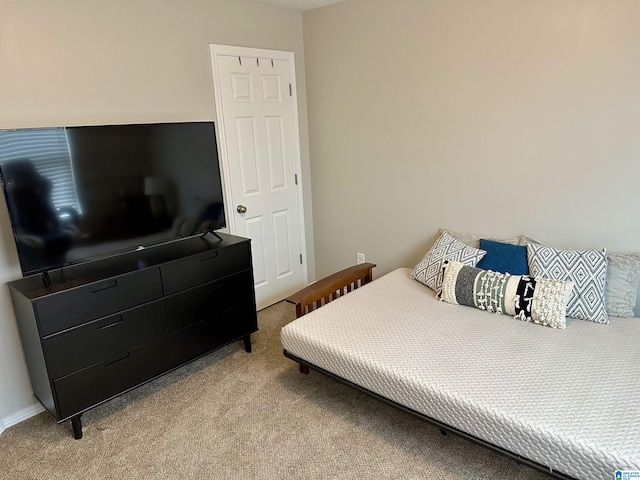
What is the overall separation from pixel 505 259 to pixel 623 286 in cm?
63

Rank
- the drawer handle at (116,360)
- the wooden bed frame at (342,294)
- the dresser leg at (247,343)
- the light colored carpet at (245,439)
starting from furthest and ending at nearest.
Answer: the dresser leg at (247,343), the drawer handle at (116,360), the light colored carpet at (245,439), the wooden bed frame at (342,294)

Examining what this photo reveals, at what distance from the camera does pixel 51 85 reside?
8.04ft

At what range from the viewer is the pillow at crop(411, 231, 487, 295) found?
288 centimetres

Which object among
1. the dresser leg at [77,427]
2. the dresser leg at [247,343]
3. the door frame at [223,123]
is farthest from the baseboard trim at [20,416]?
the door frame at [223,123]

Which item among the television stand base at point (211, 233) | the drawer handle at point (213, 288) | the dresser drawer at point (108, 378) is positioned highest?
the television stand base at point (211, 233)

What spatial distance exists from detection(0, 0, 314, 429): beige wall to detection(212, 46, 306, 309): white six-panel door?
183 mm

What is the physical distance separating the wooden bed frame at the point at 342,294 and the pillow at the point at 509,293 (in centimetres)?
70

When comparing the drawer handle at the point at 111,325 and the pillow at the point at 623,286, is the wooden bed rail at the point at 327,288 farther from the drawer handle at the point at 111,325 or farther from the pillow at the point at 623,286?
the pillow at the point at 623,286

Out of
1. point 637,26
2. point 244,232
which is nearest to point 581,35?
point 637,26

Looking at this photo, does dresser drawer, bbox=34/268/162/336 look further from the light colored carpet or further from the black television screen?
the light colored carpet

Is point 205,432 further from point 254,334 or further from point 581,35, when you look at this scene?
point 581,35

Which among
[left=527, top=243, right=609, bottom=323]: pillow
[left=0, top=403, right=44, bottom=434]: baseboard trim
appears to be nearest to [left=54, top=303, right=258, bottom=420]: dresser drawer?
[left=0, top=403, right=44, bottom=434]: baseboard trim

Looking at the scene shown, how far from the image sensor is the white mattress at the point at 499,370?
64.8 inches

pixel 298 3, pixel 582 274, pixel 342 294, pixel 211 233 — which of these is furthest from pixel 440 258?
pixel 298 3
